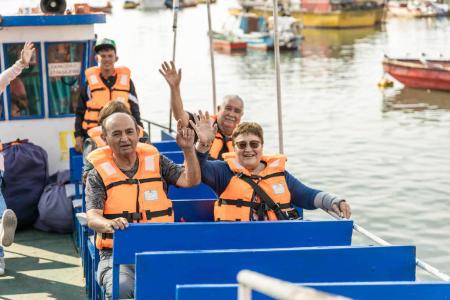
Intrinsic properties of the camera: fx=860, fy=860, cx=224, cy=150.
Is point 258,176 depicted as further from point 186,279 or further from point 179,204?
point 186,279

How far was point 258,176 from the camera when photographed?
6.46 metres

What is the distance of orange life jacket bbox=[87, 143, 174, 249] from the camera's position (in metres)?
6.09

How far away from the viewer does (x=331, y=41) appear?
2327 inches

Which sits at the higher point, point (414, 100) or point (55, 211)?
point (55, 211)

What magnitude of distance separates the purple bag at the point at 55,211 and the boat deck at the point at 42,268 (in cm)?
8

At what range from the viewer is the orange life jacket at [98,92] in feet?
31.2

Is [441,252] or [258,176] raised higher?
[258,176]

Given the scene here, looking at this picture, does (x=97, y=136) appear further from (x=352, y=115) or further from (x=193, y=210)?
(x=352, y=115)

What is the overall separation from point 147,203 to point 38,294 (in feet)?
6.08

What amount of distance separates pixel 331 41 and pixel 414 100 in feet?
89.3

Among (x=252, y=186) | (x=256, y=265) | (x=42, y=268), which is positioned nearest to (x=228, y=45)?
(x=42, y=268)

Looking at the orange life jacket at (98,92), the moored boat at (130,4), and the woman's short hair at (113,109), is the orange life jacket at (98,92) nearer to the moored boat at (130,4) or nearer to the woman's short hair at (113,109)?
the woman's short hair at (113,109)

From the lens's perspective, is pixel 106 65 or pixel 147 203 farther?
pixel 106 65

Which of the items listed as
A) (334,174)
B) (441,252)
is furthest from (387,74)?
(441,252)
